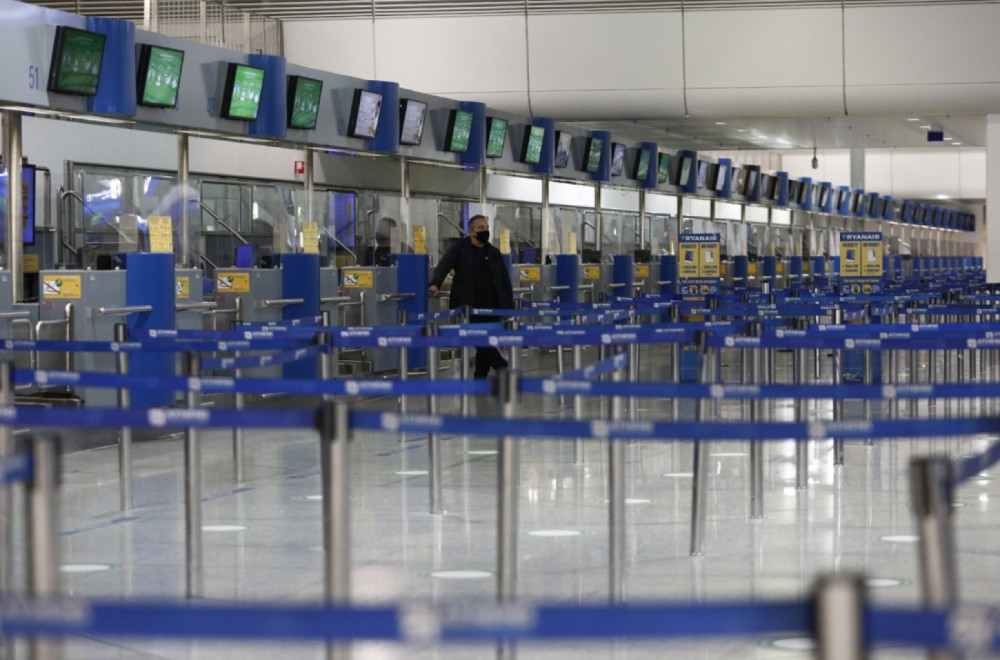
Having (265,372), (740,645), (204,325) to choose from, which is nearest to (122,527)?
(740,645)

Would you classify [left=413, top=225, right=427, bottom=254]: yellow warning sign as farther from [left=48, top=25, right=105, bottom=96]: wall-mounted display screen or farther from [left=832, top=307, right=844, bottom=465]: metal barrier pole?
[left=832, top=307, right=844, bottom=465]: metal barrier pole

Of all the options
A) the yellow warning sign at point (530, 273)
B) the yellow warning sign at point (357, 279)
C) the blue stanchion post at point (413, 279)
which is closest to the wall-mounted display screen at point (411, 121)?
the blue stanchion post at point (413, 279)

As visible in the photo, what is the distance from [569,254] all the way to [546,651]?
15.0 metres

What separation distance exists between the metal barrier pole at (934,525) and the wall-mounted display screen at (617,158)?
20047 mm

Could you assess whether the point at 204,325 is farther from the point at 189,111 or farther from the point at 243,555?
the point at 243,555

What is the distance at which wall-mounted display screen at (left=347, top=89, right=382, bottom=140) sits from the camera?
603 inches

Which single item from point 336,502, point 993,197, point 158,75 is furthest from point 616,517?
point 993,197

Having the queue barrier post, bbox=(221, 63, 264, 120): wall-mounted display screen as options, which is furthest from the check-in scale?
the queue barrier post

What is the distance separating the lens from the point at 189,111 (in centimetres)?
1248

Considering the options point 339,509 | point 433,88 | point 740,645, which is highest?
point 433,88

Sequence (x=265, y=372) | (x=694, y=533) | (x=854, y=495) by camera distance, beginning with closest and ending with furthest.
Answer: (x=694, y=533) → (x=854, y=495) → (x=265, y=372)

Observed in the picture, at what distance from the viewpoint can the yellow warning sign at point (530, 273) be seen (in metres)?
19.0

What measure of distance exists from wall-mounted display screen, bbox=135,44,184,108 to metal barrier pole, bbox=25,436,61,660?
8.75 metres

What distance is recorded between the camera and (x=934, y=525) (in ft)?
9.34
